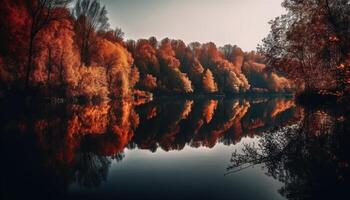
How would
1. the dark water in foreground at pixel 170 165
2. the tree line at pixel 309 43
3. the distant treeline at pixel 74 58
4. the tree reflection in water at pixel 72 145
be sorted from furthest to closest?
the distant treeline at pixel 74 58
the tree line at pixel 309 43
the tree reflection in water at pixel 72 145
the dark water in foreground at pixel 170 165

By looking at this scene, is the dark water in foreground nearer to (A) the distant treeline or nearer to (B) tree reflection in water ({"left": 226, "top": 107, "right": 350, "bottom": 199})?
(B) tree reflection in water ({"left": 226, "top": 107, "right": 350, "bottom": 199})

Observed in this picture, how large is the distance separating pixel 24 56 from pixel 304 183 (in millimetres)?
36009

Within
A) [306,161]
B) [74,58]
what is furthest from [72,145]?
[74,58]

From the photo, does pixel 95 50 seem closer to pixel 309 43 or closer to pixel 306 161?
pixel 309 43

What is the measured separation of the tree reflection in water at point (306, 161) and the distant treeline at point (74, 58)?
2011 cm

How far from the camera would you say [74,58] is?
44156 millimetres

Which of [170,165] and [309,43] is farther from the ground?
[309,43]

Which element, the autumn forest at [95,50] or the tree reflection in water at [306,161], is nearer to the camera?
the tree reflection in water at [306,161]

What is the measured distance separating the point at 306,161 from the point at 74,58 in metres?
38.4

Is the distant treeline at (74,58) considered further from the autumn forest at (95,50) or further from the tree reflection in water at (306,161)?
the tree reflection in water at (306,161)

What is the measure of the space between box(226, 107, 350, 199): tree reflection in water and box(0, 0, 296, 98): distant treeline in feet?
66.0

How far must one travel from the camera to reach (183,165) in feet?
38.8

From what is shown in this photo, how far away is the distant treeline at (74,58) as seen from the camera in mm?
36719

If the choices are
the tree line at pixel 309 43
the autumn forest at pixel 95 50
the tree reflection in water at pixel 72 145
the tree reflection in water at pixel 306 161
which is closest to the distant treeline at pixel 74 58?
the autumn forest at pixel 95 50
